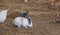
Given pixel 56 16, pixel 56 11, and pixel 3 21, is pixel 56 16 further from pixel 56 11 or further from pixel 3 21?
pixel 3 21

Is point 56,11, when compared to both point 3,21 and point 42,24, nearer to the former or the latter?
point 42,24

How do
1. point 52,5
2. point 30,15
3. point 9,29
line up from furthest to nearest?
1. point 52,5
2. point 30,15
3. point 9,29

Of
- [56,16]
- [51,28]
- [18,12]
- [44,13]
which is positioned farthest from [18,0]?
[51,28]

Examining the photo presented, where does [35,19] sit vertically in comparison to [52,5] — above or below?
below

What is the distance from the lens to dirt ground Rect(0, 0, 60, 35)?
205 centimetres

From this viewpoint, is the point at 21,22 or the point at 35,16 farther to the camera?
the point at 35,16

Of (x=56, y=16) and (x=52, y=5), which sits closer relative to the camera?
(x=56, y=16)

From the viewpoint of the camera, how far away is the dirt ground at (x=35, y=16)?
2053 millimetres

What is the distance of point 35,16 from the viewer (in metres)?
2.41

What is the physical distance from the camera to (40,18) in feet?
7.74

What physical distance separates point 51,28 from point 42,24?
5.9 inches

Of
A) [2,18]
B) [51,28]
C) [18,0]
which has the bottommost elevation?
[51,28]

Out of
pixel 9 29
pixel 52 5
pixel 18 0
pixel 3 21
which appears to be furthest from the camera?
pixel 18 0

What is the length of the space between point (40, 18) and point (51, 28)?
301mm
